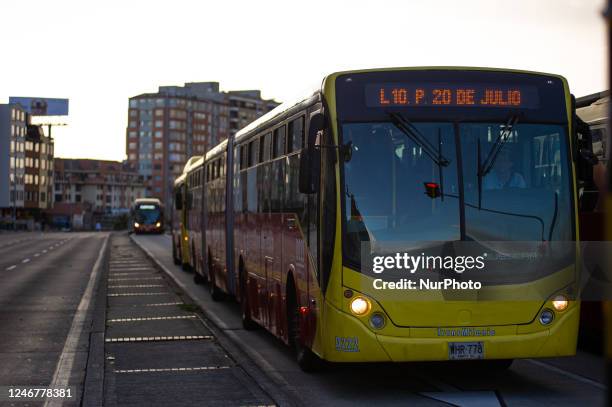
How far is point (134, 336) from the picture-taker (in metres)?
15.4

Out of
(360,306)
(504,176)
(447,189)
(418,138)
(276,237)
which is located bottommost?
(360,306)

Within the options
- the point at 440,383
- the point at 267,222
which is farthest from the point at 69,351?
the point at 440,383

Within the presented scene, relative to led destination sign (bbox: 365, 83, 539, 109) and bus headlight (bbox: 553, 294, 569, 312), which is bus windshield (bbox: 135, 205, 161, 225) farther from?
bus headlight (bbox: 553, 294, 569, 312)

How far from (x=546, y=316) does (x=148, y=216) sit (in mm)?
92337

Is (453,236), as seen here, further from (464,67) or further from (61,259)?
(61,259)

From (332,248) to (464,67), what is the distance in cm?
220

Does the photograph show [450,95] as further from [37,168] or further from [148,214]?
[37,168]

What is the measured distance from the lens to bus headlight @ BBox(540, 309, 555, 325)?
9.77 m

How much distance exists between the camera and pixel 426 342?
9.53 m

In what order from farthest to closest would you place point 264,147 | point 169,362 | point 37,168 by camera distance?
point 37,168
point 264,147
point 169,362

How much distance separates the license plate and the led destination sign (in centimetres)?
222

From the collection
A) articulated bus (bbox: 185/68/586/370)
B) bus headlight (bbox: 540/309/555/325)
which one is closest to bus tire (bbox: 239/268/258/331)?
articulated bus (bbox: 185/68/586/370)

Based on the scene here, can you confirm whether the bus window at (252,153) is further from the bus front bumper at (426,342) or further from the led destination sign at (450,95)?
the bus front bumper at (426,342)

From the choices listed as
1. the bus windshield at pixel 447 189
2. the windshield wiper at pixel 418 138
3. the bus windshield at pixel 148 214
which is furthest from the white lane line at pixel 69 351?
the bus windshield at pixel 148 214
